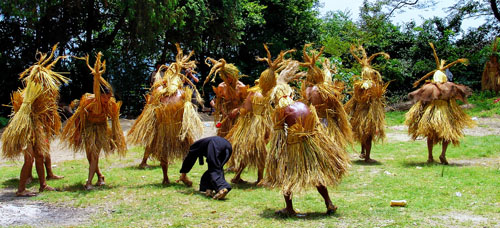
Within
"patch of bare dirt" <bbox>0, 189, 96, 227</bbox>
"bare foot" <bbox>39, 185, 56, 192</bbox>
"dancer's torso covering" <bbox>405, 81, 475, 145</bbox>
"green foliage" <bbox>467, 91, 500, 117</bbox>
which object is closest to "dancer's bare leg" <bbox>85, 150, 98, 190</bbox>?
"bare foot" <bbox>39, 185, 56, 192</bbox>

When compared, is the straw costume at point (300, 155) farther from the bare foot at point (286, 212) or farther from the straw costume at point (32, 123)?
the straw costume at point (32, 123)

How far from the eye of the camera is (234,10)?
17.7m

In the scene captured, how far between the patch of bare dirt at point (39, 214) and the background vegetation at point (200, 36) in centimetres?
845

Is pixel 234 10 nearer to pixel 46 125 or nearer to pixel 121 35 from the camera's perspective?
pixel 121 35

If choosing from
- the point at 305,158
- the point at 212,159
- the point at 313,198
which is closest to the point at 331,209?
the point at 305,158

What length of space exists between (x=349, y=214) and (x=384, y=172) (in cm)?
284

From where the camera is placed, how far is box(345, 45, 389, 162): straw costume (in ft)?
28.1

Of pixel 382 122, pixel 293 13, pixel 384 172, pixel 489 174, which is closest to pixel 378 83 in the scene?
pixel 382 122

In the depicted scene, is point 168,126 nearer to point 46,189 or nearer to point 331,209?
point 46,189

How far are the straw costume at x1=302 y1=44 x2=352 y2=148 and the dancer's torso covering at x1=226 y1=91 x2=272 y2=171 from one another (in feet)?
2.38

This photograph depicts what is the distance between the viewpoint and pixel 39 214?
17.5ft

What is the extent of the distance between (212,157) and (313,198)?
1.34 meters

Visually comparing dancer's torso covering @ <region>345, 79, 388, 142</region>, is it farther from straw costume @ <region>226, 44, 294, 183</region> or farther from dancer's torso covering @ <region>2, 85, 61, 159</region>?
dancer's torso covering @ <region>2, 85, 61, 159</region>

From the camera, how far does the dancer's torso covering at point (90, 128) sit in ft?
21.7
